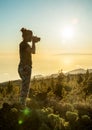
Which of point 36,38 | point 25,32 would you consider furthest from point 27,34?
point 36,38

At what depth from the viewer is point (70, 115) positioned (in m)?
10.5

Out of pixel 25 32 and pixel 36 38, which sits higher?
pixel 25 32

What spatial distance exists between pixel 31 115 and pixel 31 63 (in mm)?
1764

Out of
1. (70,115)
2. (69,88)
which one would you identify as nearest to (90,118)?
(70,115)

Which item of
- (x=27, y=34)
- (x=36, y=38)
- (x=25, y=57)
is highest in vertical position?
(x=27, y=34)

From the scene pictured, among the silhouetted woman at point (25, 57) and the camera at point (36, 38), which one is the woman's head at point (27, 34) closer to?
the silhouetted woman at point (25, 57)

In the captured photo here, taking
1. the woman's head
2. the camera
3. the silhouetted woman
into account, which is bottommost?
the silhouetted woman

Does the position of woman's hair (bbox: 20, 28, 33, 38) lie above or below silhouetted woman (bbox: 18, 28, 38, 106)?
above

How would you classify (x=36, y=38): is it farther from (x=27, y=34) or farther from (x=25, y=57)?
(x=25, y=57)

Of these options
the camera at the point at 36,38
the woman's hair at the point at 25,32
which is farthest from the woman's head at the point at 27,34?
the camera at the point at 36,38

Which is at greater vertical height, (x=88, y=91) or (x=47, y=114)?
(x=47, y=114)

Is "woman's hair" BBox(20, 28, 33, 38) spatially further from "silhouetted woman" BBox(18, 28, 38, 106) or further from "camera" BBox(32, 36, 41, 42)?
"camera" BBox(32, 36, 41, 42)

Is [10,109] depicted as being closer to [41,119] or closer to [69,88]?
[41,119]

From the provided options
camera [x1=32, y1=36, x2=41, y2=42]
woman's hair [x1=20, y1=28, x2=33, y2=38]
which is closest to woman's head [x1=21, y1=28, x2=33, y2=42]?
woman's hair [x1=20, y1=28, x2=33, y2=38]
